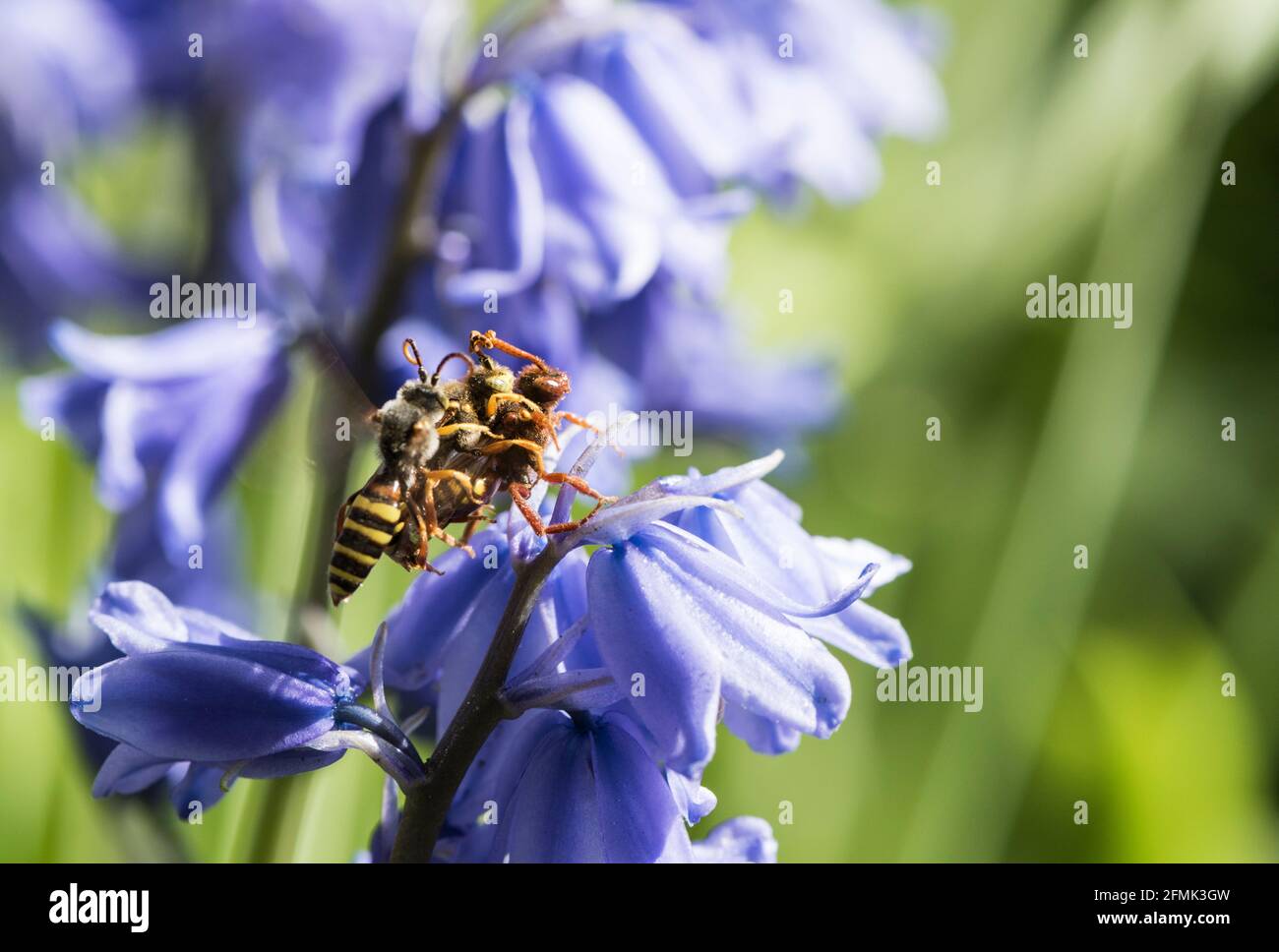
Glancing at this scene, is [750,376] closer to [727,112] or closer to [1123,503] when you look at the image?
[727,112]

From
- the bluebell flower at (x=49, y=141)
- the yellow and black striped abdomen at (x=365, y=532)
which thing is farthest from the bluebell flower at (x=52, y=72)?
the yellow and black striped abdomen at (x=365, y=532)

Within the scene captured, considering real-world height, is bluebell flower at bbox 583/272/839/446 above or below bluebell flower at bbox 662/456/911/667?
above

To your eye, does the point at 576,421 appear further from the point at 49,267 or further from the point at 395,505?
the point at 49,267

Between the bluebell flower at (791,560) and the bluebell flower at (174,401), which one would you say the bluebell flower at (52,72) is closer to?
the bluebell flower at (174,401)

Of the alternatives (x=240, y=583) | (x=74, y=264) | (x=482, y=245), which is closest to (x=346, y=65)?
(x=74, y=264)

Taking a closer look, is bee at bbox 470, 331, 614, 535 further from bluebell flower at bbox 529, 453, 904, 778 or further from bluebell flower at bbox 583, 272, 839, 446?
bluebell flower at bbox 583, 272, 839, 446

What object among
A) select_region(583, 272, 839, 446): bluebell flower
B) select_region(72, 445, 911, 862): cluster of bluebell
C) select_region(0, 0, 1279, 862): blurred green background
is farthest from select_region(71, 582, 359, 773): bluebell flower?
select_region(583, 272, 839, 446): bluebell flower

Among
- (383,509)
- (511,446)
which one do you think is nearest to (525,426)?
(511,446)
